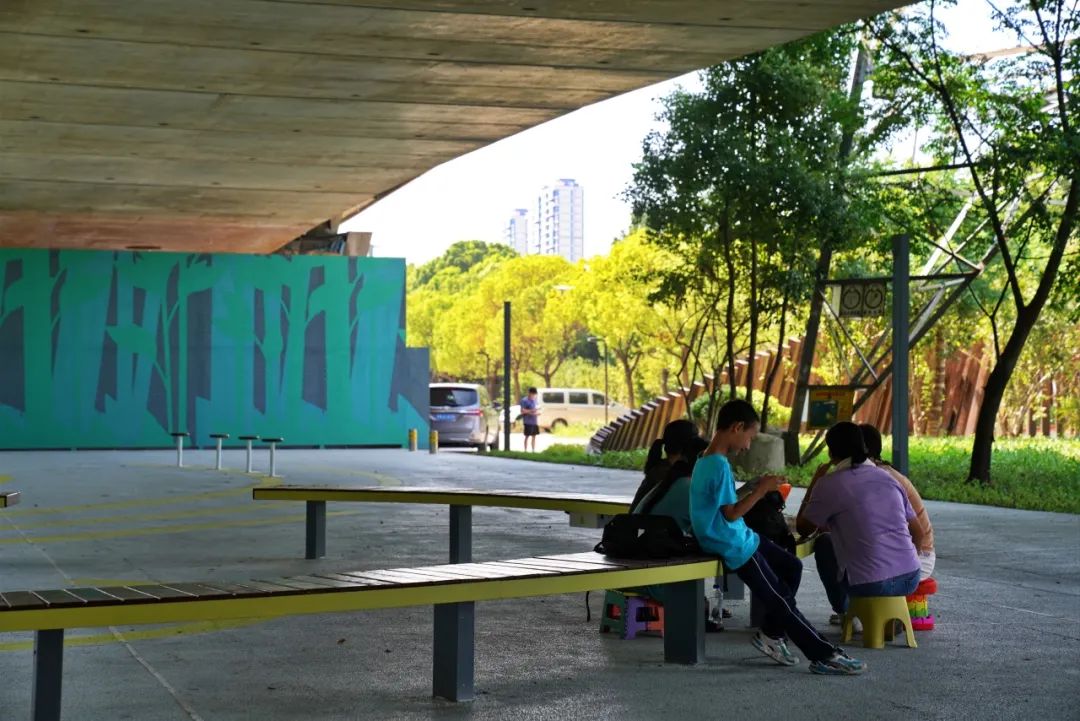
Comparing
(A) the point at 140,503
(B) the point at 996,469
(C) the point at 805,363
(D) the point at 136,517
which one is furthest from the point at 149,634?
(C) the point at 805,363

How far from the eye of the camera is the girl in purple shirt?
23.9 feet

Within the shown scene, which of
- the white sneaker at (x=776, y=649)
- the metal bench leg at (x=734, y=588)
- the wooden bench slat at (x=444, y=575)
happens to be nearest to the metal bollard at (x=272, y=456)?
the metal bench leg at (x=734, y=588)

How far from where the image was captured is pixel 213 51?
52.1 ft

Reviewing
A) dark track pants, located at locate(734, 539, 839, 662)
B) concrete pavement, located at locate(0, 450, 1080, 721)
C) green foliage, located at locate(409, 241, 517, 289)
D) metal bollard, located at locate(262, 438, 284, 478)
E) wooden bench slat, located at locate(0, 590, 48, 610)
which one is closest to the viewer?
wooden bench slat, located at locate(0, 590, 48, 610)

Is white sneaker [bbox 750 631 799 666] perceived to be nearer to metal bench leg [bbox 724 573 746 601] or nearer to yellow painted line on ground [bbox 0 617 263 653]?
metal bench leg [bbox 724 573 746 601]

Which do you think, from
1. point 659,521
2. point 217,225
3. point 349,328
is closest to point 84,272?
point 217,225

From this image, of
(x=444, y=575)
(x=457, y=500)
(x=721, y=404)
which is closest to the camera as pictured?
(x=444, y=575)

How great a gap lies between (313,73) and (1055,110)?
1006 cm

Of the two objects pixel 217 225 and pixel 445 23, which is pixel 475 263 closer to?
pixel 217 225

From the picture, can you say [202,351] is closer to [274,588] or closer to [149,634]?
[149,634]

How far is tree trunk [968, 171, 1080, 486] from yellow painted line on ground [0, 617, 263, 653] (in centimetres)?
1319

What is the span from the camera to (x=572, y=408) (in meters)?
54.6

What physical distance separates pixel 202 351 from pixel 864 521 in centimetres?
2478

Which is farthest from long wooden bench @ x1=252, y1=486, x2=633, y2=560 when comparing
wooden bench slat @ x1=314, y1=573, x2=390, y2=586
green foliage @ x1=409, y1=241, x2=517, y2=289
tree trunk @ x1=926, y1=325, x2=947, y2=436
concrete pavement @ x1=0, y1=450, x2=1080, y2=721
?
green foliage @ x1=409, y1=241, x2=517, y2=289
